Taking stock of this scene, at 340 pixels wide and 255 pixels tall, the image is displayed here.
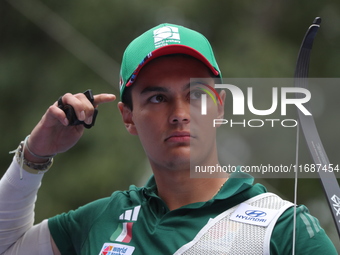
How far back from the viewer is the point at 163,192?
8.10 ft

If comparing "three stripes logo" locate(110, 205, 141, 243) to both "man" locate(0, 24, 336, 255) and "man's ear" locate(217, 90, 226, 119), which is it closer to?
"man" locate(0, 24, 336, 255)

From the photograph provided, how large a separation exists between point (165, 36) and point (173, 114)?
0.30m

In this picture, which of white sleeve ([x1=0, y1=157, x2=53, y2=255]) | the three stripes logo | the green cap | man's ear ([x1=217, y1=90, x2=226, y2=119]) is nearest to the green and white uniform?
the three stripes logo

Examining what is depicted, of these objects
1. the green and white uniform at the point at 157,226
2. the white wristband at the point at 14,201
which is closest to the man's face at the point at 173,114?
the green and white uniform at the point at 157,226

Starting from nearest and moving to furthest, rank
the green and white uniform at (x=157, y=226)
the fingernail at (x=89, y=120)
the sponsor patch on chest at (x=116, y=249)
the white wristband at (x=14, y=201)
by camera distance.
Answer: the green and white uniform at (x=157, y=226) → the sponsor patch on chest at (x=116, y=249) → the fingernail at (x=89, y=120) → the white wristband at (x=14, y=201)

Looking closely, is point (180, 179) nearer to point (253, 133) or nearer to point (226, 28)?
point (253, 133)

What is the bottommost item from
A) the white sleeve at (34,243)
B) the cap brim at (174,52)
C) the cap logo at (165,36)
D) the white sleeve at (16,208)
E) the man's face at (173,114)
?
the white sleeve at (34,243)

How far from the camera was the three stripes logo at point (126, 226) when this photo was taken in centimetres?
234

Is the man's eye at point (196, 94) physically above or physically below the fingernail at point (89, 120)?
above

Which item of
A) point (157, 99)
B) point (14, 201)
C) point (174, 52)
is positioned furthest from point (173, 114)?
point (14, 201)

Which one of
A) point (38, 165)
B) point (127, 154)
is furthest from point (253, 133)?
point (38, 165)

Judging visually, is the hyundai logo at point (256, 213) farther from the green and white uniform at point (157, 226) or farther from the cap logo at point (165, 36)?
the cap logo at point (165, 36)

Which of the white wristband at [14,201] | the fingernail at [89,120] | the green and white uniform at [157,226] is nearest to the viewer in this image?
the green and white uniform at [157,226]

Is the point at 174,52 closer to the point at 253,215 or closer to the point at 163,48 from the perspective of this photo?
the point at 163,48
